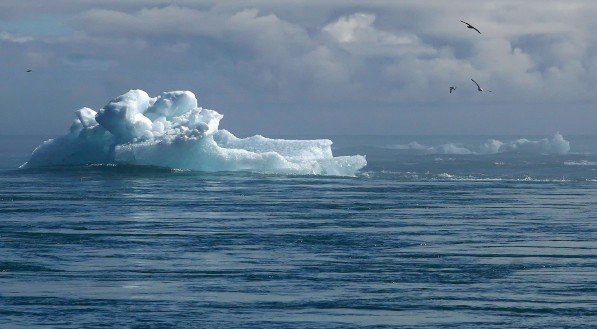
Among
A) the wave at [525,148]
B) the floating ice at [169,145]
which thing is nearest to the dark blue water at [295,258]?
the floating ice at [169,145]

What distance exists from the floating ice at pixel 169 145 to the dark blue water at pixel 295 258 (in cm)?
816

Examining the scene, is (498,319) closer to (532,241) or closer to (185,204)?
(532,241)

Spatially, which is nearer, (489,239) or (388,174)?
(489,239)

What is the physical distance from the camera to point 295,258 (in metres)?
27.6

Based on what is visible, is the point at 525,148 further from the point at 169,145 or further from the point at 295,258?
the point at 295,258

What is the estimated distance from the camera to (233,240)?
31.1 m

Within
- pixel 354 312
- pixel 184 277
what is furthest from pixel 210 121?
pixel 354 312

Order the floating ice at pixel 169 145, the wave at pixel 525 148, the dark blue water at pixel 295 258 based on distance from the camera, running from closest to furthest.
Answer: the dark blue water at pixel 295 258, the floating ice at pixel 169 145, the wave at pixel 525 148

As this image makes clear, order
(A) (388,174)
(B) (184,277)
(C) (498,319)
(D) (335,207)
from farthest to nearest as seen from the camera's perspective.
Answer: (A) (388,174) → (D) (335,207) → (B) (184,277) → (C) (498,319)

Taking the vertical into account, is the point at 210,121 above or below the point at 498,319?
above

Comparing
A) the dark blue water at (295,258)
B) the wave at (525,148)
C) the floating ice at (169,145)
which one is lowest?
the dark blue water at (295,258)

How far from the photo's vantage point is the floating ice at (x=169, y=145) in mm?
58719

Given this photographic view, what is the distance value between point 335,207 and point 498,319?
2214cm

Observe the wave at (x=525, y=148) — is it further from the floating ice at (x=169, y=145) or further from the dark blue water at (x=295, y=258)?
the dark blue water at (x=295, y=258)
